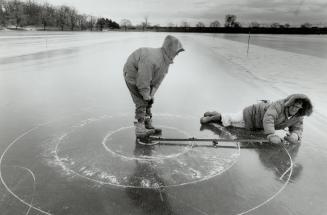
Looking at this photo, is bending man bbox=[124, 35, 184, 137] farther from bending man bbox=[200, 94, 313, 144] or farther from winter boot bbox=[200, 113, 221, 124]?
bending man bbox=[200, 94, 313, 144]

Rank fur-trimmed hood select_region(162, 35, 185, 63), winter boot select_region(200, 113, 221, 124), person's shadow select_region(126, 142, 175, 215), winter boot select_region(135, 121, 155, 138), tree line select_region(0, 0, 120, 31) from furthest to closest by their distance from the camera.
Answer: tree line select_region(0, 0, 120, 31) → winter boot select_region(200, 113, 221, 124) → winter boot select_region(135, 121, 155, 138) → fur-trimmed hood select_region(162, 35, 185, 63) → person's shadow select_region(126, 142, 175, 215)

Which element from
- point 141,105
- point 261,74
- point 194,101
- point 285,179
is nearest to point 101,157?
point 141,105

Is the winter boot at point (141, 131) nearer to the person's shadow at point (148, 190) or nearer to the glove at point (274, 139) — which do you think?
the person's shadow at point (148, 190)

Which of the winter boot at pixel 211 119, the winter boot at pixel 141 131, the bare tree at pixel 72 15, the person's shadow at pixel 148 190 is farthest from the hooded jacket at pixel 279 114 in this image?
the bare tree at pixel 72 15

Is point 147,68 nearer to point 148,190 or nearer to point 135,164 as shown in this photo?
point 135,164

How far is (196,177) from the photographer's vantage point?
493cm

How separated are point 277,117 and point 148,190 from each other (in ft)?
10.1

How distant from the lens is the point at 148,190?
178 inches

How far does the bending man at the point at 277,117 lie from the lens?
5980 mm

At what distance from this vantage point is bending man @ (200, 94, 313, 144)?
235 inches

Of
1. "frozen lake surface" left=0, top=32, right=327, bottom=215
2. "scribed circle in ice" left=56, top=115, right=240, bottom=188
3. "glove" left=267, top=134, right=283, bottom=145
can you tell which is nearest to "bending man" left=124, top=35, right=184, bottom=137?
"scribed circle in ice" left=56, top=115, right=240, bottom=188

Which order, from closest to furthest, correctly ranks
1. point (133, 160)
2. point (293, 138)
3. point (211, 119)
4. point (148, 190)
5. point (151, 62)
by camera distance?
point (148, 190)
point (133, 160)
point (151, 62)
point (293, 138)
point (211, 119)

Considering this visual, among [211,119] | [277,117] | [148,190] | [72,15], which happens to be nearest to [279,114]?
[277,117]

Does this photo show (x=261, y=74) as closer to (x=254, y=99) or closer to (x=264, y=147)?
(x=254, y=99)
